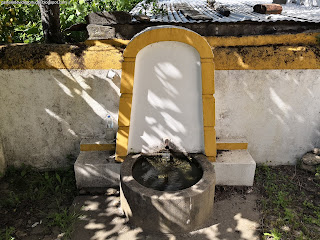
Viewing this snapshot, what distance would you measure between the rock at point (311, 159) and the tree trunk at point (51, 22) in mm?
5226

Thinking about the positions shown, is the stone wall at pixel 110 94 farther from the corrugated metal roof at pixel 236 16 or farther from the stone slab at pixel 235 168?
the corrugated metal roof at pixel 236 16

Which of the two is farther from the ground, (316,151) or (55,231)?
(316,151)

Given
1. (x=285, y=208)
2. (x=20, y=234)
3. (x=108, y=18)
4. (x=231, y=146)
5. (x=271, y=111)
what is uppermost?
(x=108, y=18)

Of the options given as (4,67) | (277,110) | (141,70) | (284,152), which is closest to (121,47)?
(141,70)

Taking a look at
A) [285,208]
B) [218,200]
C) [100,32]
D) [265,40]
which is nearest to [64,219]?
[218,200]

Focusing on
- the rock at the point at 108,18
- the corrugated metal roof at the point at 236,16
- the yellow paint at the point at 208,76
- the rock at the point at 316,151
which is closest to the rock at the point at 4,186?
the rock at the point at 108,18

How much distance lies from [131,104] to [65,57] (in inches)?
56.5

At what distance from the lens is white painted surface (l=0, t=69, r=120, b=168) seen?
457cm

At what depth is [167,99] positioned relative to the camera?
4.30 metres

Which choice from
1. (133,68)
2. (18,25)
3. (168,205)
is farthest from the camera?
(18,25)

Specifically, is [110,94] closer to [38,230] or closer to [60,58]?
[60,58]

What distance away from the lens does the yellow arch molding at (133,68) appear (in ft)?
12.8

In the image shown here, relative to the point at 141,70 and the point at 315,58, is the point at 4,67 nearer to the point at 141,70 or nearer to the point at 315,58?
the point at 141,70

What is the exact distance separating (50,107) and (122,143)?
152cm
